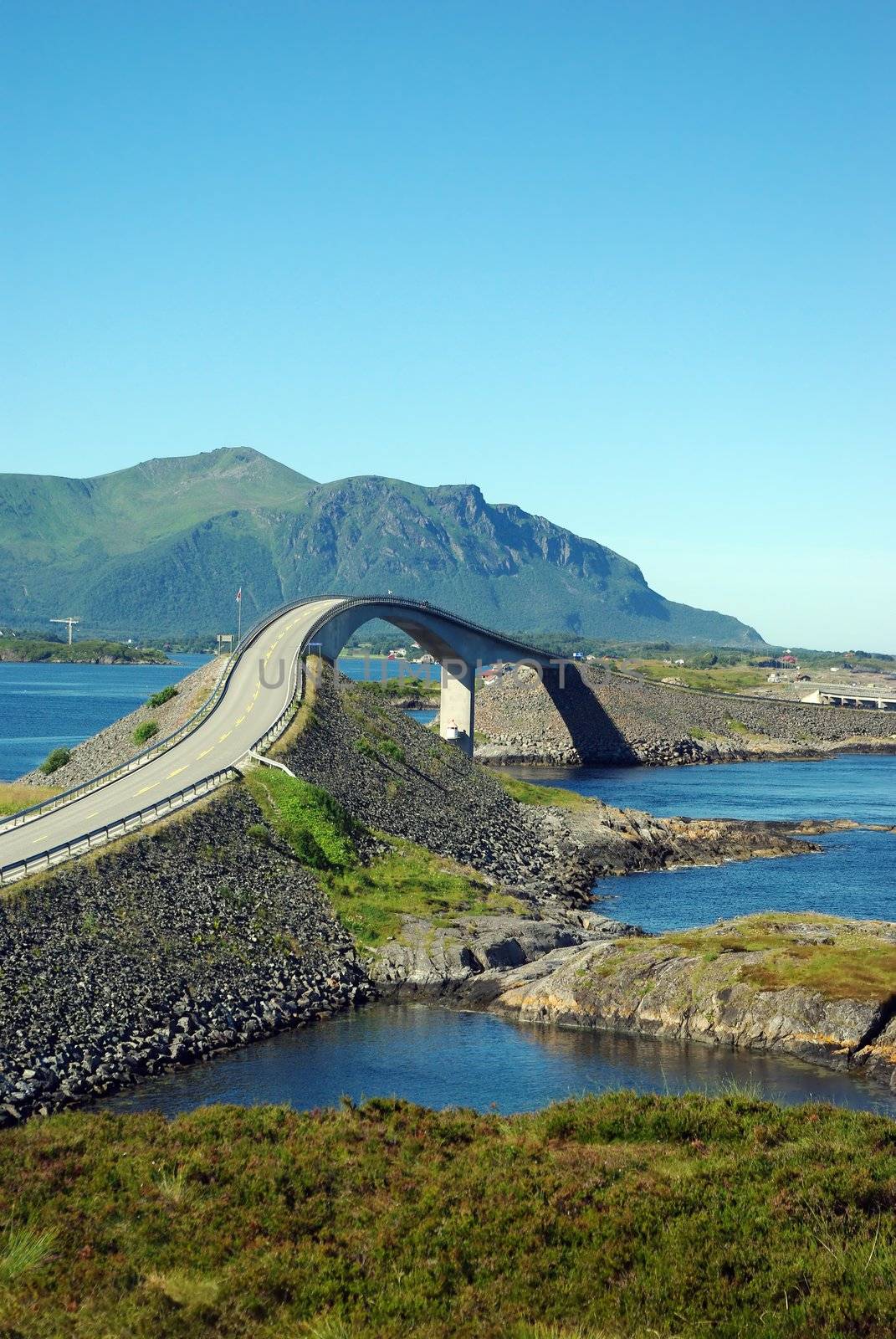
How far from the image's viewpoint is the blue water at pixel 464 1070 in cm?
4100

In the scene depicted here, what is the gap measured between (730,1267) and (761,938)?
34.9m

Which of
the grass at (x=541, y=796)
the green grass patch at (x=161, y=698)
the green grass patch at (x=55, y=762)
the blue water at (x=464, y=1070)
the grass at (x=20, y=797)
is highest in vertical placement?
the green grass patch at (x=161, y=698)

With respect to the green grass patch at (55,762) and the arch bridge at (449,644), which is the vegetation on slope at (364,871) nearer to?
the green grass patch at (55,762)

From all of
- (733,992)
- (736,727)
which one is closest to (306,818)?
(733,992)

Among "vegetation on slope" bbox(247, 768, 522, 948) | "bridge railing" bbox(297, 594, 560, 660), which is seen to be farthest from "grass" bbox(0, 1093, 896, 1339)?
"bridge railing" bbox(297, 594, 560, 660)

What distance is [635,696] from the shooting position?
6983 inches

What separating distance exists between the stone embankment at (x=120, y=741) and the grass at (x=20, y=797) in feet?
12.8

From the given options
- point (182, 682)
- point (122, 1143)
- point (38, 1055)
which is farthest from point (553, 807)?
point (122, 1143)

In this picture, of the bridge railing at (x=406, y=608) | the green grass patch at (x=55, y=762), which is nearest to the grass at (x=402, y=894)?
the green grass patch at (x=55, y=762)

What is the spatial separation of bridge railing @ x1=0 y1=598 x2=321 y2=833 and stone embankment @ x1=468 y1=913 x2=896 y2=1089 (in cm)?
2264

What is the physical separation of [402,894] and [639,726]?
108276 mm

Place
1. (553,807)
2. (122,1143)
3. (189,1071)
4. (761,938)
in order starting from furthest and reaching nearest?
1. (553,807)
2. (761,938)
3. (189,1071)
4. (122,1143)

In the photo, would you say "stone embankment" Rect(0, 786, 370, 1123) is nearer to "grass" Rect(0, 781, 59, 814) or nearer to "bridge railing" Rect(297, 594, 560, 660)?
"grass" Rect(0, 781, 59, 814)

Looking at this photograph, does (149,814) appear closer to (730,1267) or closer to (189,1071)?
(189,1071)
